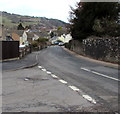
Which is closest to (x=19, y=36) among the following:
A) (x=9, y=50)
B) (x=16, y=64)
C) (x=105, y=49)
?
(x=9, y=50)

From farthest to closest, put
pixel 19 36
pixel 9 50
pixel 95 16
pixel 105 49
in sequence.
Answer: pixel 19 36
pixel 95 16
pixel 105 49
pixel 9 50

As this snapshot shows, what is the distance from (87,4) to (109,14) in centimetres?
313

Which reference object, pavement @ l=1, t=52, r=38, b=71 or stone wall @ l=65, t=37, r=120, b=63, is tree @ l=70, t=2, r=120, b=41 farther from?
pavement @ l=1, t=52, r=38, b=71

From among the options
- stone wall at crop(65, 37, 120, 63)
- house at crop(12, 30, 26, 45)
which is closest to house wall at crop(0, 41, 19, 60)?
stone wall at crop(65, 37, 120, 63)

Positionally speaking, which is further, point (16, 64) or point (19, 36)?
point (19, 36)

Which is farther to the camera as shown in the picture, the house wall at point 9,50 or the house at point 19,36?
the house at point 19,36

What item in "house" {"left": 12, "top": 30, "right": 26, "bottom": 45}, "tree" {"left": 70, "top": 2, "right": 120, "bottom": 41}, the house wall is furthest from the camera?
"house" {"left": 12, "top": 30, "right": 26, "bottom": 45}

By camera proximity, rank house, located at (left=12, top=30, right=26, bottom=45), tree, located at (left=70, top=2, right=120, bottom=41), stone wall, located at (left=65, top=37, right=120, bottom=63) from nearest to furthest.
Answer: stone wall, located at (left=65, top=37, right=120, bottom=63) → tree, located at (left=70, top=2, right=120, bottom=41) → house, located at (left=12, top=30, right=26, bottom=45)

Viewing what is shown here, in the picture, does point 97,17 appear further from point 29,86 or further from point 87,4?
point 29,86

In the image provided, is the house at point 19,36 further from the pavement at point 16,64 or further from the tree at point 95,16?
the pavement at point 16,64

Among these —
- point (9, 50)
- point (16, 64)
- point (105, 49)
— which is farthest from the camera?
point (105, 49)

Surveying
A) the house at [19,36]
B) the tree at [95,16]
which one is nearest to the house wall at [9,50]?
the tree at [95,16]

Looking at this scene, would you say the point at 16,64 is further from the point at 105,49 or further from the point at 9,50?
the point at 105,49

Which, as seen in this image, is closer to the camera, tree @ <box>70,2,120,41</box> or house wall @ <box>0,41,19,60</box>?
house wall @ <box>0,41,19,60</box>
